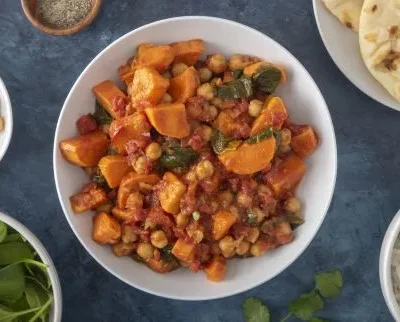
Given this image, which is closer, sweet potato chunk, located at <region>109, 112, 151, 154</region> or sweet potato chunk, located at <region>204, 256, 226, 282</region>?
sweet potato chunk, located at <region>109, 112, 151, 154</region>

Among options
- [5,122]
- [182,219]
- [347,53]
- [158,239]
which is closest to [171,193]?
[182,219]

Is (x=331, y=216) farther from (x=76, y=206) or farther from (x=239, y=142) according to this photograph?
(x=76, y=206)

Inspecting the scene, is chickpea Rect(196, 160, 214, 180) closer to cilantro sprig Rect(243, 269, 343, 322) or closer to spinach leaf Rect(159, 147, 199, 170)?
spinach leaf Rect(159, 147, 199, 170)

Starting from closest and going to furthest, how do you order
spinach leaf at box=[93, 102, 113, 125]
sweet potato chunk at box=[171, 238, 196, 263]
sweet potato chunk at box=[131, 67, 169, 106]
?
sweet potato chunk at box=[131, 67, 169, 106] < sweet potato chunk at box=[171, 238, 196, 263] < spinach leaf at box=[93, 102, 113, 125]

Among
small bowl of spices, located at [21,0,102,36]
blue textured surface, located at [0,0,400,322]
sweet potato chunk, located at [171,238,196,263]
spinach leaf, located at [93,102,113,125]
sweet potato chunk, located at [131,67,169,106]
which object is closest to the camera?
sweet potato chunk, located at [131,67,169,106]

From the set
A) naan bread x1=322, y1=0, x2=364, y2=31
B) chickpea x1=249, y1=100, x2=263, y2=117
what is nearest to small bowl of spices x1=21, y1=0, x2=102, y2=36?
chickpea x1=249, y1=100, x2=263, y2=117

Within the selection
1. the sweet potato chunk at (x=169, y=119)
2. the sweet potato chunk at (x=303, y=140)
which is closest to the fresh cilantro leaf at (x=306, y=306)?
the sweet potato chunk at (x=303, y=140)

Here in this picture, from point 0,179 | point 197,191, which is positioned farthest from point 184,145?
point 0,179
